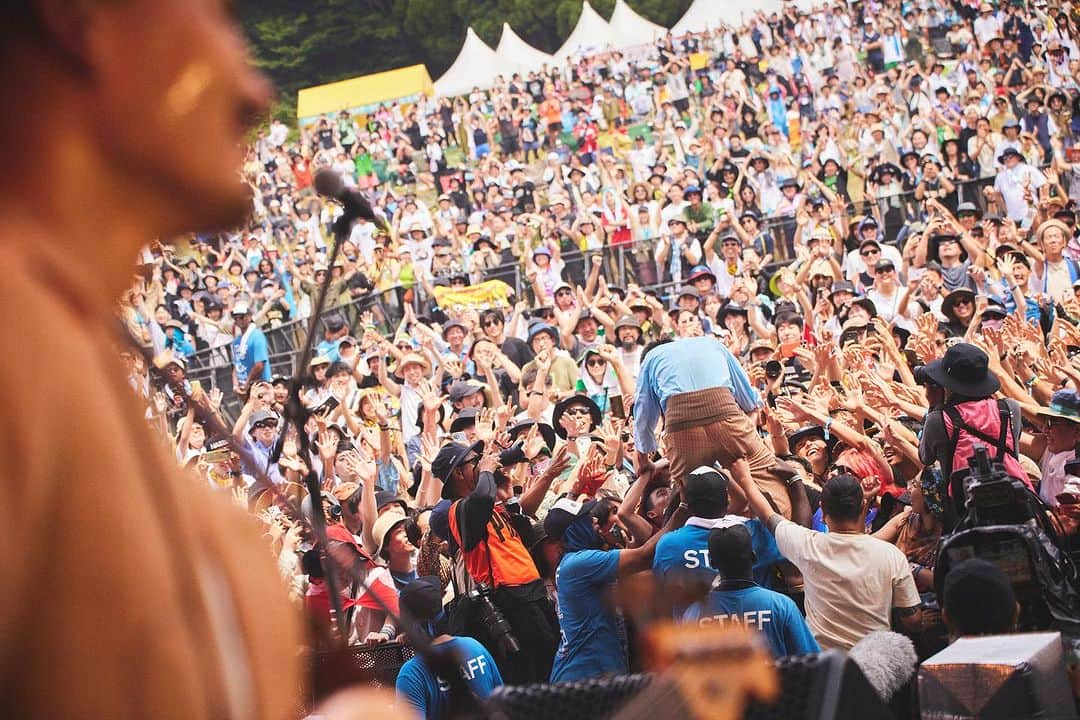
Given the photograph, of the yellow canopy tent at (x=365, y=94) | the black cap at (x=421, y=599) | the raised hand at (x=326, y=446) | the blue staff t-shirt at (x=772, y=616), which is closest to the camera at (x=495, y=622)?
the black cap at (x=421, y=599)

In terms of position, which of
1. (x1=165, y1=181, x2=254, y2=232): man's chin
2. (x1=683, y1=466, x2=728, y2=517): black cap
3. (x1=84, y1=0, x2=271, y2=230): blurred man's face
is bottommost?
(x1=683, y1=466, x2=728, y2=517): black cap

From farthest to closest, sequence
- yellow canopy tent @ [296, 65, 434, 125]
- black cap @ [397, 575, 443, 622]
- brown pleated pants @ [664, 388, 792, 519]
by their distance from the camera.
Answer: yellow canopy tent @ [296, 65, 434, 125] < brown pleated pants @ [664, 388, 792, 519] < black cap @ [397, 575, 443, 622]

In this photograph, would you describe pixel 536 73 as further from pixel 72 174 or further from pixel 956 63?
pixel 72 174

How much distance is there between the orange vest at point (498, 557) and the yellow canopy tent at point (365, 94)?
27749 mm

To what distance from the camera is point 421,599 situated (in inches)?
222

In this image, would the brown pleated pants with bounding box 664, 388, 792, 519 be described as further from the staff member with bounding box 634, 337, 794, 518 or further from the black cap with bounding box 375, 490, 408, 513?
the black cap with bounding box 375, 490, 408, 513

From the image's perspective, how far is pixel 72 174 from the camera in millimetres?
827

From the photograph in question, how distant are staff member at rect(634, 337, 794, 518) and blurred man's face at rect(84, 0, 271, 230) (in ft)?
18.2

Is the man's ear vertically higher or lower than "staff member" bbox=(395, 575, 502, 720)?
higher

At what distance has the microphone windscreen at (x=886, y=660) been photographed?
4148 millimetres

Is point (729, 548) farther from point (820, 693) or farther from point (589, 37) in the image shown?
point (589, 37)

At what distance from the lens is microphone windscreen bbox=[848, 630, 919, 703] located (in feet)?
13.6

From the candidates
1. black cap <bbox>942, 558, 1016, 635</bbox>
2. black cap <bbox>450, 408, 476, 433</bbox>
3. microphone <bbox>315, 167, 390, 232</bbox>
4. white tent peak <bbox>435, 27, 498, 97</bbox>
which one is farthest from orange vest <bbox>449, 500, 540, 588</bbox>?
white tent peak <bbox>435, 27, 498, 97</bbox>

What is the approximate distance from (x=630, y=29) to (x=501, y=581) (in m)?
29.4
